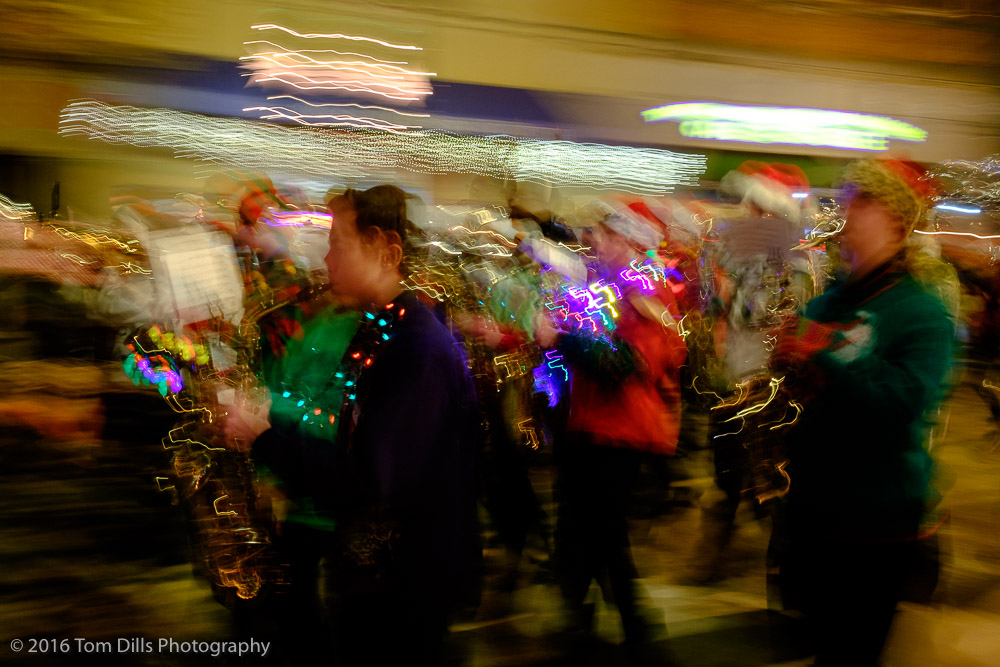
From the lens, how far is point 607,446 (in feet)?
11.7

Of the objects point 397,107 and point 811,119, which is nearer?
point 397,107

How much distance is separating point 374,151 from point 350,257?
27.8ft

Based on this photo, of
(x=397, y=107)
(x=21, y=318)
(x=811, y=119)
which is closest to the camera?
(x=21, y=318)

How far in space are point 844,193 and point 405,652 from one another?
6.61ft

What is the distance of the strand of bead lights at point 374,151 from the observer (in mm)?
9477

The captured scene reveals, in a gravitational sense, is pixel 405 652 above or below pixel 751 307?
below

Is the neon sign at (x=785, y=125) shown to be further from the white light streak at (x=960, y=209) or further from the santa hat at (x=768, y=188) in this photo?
the santa hat at (x=768, y=188)

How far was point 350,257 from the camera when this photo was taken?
2.33 metres

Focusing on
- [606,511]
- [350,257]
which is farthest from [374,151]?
[350,257]

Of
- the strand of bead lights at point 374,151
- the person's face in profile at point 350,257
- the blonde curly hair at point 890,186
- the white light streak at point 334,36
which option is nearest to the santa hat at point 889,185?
the blonde curly hair at point 890,186

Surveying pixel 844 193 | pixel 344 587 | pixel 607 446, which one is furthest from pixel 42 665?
pixel 844 193

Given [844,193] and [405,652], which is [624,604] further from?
[844,193]

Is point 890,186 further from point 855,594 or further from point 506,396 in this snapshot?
point 506,396

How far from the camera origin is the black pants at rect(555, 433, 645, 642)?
357 centimetres
